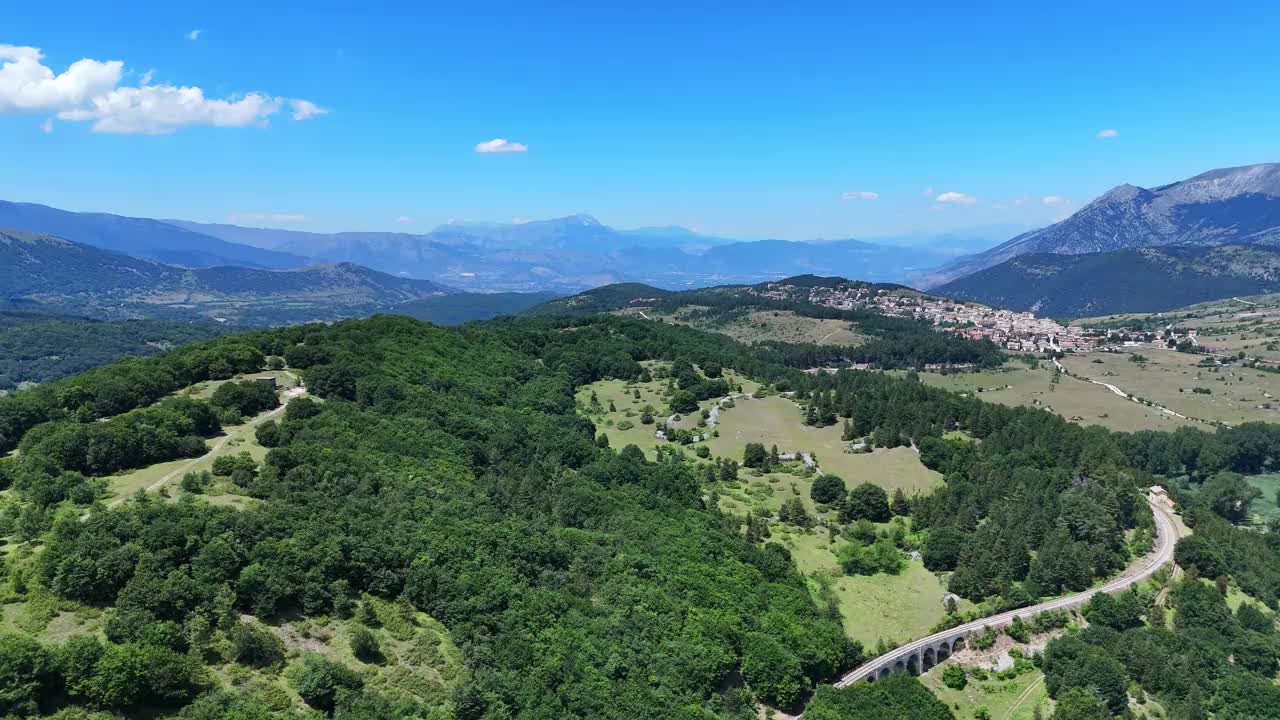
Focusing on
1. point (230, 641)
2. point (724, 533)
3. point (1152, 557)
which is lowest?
point (1152, 557)

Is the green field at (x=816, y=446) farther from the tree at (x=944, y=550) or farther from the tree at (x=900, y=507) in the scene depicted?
the tree at (x=944, y=550)

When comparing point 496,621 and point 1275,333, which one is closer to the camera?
point 496,621

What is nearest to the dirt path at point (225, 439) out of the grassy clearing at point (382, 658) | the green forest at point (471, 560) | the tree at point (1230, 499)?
the green forest at point (471, 560)

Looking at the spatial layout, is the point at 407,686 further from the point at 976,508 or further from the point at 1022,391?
the point at 1022,391

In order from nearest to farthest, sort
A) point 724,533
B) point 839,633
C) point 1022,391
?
point 839,633, point 724,533, point 1022,391

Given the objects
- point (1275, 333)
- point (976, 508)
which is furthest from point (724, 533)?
point (1275, 333)

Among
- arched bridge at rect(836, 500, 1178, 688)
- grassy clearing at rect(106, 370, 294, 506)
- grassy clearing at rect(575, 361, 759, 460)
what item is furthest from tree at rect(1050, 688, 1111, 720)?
grassy clearing at rect(106, 370, 294, 506)
